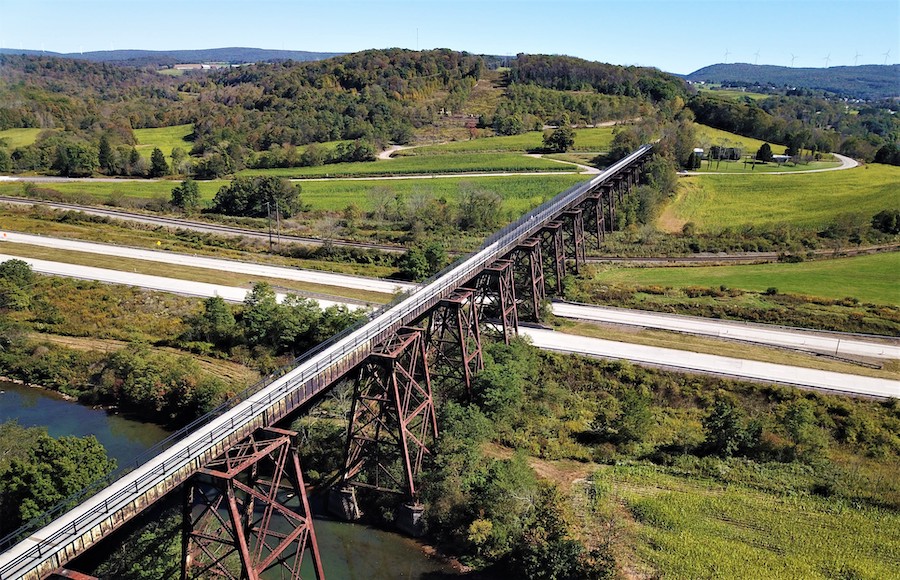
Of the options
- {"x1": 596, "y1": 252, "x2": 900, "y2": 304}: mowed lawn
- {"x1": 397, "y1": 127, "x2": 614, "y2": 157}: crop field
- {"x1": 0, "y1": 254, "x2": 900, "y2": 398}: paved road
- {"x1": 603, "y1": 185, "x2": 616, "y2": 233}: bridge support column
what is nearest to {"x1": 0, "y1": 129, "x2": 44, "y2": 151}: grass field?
{"x1": 397, "y1": 127, "x2": 614, "y2": 157}: crop field

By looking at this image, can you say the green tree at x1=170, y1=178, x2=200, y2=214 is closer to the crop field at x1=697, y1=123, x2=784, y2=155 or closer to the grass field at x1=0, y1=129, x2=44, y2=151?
the grass field at x1=0, y1=129, x2=44, y2=151

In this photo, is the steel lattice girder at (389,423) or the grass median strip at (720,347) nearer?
the steel lattice girder at (389,423)

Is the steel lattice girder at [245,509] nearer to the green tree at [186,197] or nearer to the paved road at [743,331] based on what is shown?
the paved road at [743,331]

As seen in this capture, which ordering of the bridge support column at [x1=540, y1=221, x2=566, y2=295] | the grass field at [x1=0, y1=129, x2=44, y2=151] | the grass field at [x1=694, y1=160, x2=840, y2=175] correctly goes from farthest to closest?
the grass field at [x1=0, y1=129, x2=44, y2=151] → the grass field at [x1=694, y1=160, x2=840, y2=175] → the bridge support column at [x1=540, y1=221, x2=566, y2=295]

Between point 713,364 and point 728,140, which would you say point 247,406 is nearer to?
point 713,364

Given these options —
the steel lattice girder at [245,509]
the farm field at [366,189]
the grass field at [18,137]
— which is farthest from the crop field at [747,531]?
the grass field at [18,137]

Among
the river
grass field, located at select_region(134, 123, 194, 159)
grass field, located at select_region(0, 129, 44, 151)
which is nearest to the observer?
the river
